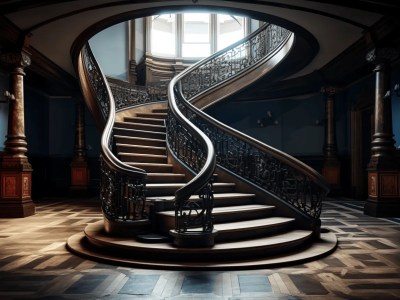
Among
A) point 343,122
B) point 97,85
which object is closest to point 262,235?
point 97,85

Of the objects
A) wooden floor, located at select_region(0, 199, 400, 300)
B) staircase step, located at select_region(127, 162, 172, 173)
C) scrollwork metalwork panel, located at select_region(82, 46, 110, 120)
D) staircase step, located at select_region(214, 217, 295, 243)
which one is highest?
scrollwork metalwork panel, located at select_region(82, 46, 110, 120)

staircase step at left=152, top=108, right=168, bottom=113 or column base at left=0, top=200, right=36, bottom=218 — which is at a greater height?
staircase step at left=152, top=108, right=168, bottom=113

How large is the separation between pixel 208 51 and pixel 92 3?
27.3 ft

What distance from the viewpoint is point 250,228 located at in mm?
4141

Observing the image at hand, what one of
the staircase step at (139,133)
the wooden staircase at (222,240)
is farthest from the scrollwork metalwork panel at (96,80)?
the wooden staircase at (222,240)

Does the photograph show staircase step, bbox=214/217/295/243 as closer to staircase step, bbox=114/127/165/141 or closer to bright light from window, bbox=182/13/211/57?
staircase step, bbox=114/127/165/141

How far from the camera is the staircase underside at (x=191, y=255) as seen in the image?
138 inches

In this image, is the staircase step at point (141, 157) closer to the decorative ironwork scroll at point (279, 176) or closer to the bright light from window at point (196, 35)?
the decorative ironwork scroll at point (279, 176)

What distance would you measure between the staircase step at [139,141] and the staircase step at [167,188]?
5.08 ft

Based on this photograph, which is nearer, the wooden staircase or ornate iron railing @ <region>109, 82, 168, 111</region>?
the wooden staircase

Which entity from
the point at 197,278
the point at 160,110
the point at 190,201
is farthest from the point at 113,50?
the point at 197,278

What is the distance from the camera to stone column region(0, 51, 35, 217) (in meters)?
6.66

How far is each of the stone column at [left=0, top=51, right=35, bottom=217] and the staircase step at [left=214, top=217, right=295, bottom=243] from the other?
13.4 feet

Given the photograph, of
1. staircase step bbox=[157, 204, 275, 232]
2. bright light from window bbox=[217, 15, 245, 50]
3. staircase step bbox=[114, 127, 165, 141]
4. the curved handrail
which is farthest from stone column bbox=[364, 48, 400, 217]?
bright light from window bbox=[217, 15, 245, 50]
